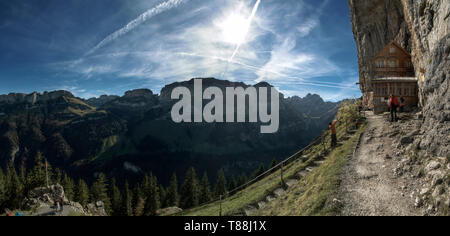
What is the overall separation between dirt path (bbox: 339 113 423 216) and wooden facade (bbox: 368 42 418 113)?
13.2m

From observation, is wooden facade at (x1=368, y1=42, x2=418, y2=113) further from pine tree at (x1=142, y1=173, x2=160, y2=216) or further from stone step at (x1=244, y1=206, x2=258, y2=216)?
pine tree at (x1=142, y1=173, x2=160, y2=216)

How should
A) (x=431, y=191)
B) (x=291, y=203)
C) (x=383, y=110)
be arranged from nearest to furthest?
(x=431, y=191)
(x=291, y=203)
(x=383, y=110)

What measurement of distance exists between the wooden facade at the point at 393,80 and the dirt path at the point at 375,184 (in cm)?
1317

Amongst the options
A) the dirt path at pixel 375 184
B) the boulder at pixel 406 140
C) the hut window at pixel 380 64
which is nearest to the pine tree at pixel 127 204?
the dirt path at pixel 375 184

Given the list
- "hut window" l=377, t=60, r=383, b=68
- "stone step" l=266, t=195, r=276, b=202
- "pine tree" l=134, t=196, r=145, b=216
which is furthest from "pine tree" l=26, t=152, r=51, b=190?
"hut window" l=377, t=60, r=383, b=68

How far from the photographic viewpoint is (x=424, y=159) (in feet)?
36.2

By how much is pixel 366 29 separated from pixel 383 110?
2722 centimetres

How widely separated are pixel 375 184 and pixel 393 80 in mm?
22042

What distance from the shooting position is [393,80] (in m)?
26.0

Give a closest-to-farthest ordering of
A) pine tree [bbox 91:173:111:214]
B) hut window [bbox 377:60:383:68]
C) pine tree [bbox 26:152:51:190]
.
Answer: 1. hut window [bbox 377:60:383:68]
2. pine tree [bbox 26:152:51:190]
3. pine tree [bbox 91:173:111:214]

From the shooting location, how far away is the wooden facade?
1003 inches

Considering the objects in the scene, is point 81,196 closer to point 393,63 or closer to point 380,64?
point 380,64
